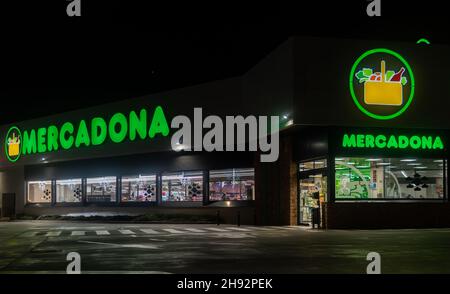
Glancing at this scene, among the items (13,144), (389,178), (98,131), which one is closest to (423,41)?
(389,178)

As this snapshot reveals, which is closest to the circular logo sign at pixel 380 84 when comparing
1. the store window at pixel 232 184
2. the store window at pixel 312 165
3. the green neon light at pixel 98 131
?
the store window at pixel 312 165

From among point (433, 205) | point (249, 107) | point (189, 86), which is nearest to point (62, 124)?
point (189, 86)

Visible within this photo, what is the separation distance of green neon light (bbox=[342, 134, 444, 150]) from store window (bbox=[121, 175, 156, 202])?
60.1ft

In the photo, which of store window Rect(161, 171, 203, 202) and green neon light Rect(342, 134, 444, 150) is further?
store window Rect(161, 171, 203, 202)

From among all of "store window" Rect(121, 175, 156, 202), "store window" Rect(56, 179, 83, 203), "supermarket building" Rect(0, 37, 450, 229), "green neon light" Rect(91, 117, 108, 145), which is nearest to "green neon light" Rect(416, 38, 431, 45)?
"supermarket building" Rect(0, 37, 450, 229)

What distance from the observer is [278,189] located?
37250 mm

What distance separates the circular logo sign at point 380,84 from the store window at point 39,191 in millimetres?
33538

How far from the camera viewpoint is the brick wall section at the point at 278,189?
120 ft

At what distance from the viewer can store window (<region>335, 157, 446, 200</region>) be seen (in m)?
32.0

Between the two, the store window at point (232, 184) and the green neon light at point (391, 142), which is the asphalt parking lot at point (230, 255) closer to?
the green neon light at point (391, 142)

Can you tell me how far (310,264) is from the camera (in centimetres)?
1504

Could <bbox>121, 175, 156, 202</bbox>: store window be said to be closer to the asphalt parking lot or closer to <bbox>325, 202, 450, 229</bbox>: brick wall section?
<bbox>325, 202, 450, 229</bbox>: brick wall section

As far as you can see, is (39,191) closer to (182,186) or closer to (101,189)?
(101,189)
